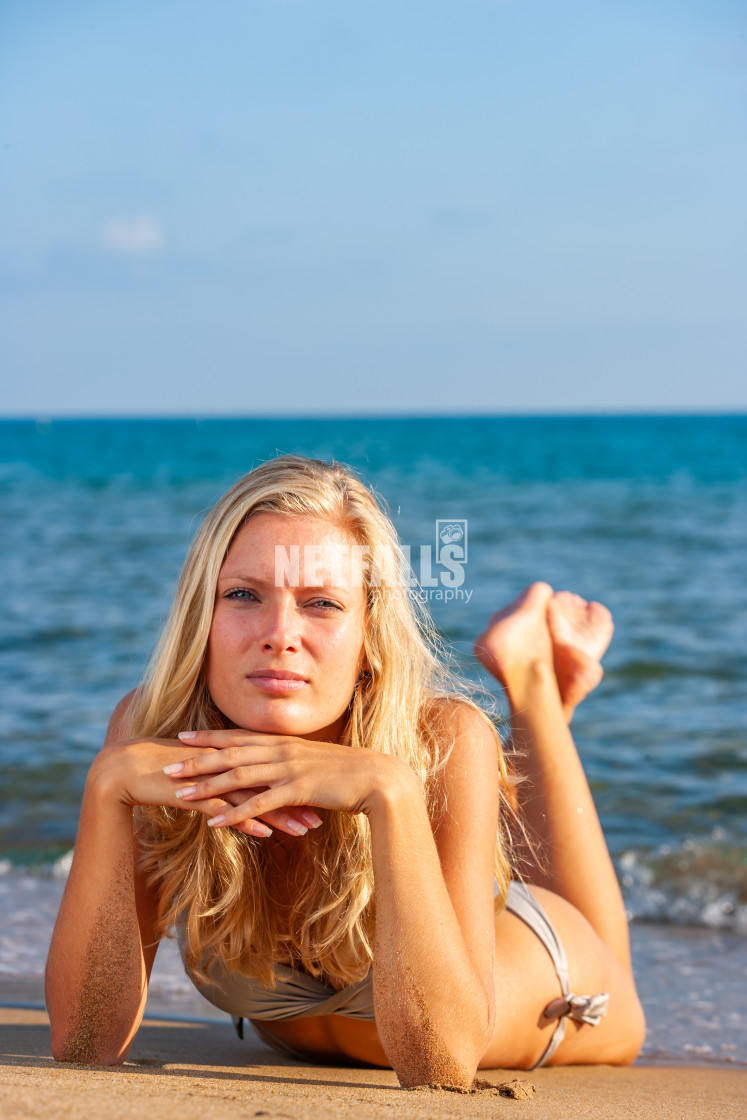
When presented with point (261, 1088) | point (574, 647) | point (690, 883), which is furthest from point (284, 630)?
point (690, 883)

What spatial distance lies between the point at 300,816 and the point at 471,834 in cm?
38

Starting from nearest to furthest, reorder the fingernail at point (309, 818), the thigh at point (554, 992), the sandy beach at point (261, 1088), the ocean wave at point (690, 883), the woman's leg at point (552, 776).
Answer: the sandy beach at point (261, 1088) → the fingernail at point (309, 818) → the thigh at point (554, 992) → the woman's leg at point (552, 776) → the ocean wave at point (690, 883)

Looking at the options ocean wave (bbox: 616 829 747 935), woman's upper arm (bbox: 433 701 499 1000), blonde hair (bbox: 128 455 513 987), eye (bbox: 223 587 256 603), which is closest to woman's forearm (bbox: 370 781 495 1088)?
woman's upper arm (bbox: 433 701 499 1000)

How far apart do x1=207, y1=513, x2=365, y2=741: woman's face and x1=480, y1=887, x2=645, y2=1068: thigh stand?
0.97 m

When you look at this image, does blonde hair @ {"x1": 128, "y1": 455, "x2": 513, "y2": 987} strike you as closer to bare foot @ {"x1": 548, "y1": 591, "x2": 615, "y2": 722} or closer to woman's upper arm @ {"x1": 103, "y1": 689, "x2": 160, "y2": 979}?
woman's upper arm @ {"x1": 103, "y1": 689, "x2": 160, "y2": 979}

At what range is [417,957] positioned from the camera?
191 cm

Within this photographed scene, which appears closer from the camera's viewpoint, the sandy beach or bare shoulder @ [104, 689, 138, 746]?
the sandy beach

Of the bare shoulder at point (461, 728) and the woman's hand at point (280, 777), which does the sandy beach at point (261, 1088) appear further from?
the bare shoulder at point (461, 728)

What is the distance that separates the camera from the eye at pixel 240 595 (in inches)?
84.8

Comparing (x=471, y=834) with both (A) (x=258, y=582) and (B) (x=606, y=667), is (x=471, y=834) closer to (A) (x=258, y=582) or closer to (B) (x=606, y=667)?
(A) (x=258, y=582)

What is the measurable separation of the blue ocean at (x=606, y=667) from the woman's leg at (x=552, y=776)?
0.32 m

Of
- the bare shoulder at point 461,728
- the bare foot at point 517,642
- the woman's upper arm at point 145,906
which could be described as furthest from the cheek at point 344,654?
the bare foot at point 517,642

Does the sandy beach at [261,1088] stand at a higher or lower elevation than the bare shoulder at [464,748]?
lower

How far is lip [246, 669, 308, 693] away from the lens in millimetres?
2092
